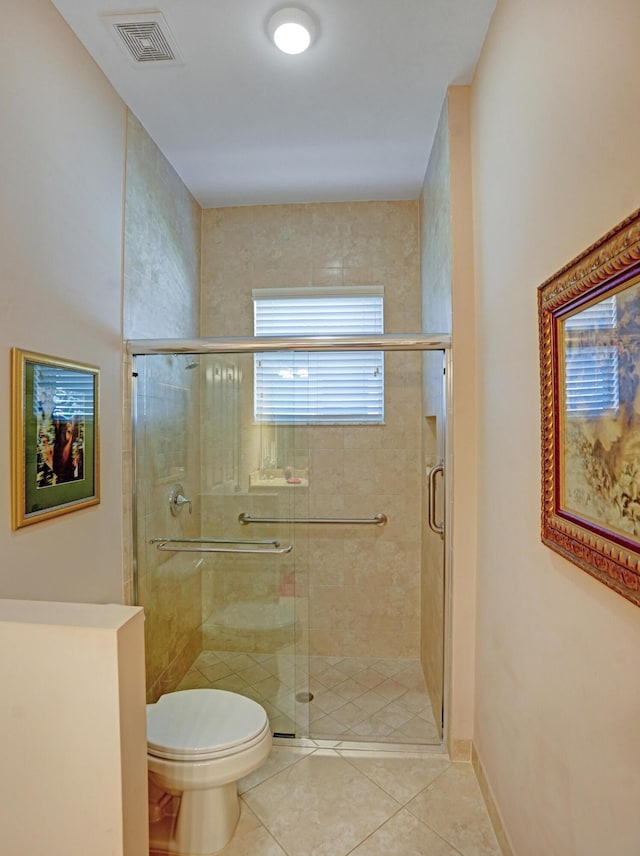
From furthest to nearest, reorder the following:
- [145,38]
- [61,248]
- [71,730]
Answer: [145,38]
[61,248]
[71,730]

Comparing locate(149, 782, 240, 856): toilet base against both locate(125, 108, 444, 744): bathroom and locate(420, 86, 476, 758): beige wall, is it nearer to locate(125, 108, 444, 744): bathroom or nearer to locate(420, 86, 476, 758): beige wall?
locate(125, 108, 444, 744): bathroom

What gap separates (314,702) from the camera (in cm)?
239

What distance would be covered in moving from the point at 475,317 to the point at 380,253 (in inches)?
47.3

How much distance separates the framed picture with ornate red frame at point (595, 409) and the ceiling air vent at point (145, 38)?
5.37 feet

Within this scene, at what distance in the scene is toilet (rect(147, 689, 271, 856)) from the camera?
1502 mm

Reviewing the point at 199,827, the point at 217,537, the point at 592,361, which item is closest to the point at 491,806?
the point at 199,827

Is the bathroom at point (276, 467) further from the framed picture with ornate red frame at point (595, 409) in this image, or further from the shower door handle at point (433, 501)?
the framed picture with ornate red frame at point (595, 409)

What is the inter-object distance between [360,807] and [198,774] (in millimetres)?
645

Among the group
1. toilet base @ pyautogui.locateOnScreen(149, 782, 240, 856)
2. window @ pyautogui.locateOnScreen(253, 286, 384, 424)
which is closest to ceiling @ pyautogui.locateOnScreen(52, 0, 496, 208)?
window @ pyautogui.locateOnScreen(253, 286, 384, 424)

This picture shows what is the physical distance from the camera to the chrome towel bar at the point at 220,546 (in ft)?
6.91

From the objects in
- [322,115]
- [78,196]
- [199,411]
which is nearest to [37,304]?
[78,196]

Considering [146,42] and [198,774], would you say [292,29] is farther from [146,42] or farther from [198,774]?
[198,774]

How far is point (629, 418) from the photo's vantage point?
0.80 m

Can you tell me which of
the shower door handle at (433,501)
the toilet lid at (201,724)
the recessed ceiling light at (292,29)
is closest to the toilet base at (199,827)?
the toilet lid at (201,724)
